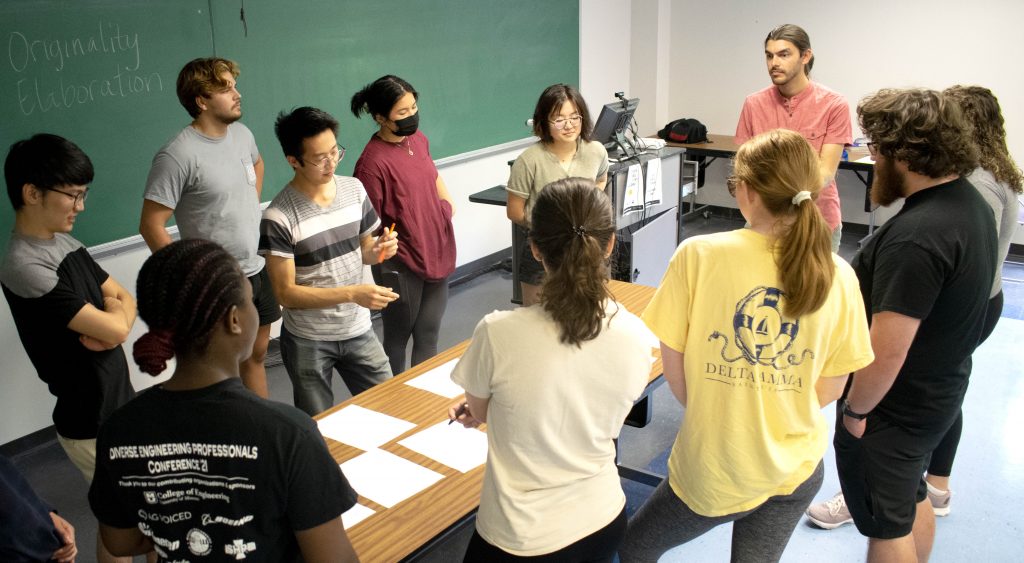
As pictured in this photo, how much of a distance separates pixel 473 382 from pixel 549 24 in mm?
4721

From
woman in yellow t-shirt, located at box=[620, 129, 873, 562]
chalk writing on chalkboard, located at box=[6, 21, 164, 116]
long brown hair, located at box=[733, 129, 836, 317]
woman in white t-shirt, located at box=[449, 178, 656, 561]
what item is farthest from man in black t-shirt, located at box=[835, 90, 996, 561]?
chalk writing on chalkboard, located at box=[6, 21, 164, 116]

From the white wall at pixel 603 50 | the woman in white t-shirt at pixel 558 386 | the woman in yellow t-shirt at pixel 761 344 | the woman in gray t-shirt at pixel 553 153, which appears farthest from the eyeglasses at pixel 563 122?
the white wall at pixel 603 50

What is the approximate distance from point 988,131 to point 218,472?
2.15 meters

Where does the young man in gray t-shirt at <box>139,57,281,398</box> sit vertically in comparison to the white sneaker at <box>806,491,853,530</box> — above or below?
above

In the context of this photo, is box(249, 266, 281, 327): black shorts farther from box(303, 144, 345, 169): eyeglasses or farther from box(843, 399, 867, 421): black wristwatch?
box(843, 399, 867, 421): black wristwatch

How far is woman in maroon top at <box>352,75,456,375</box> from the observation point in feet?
9.97

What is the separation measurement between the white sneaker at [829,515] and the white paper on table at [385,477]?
153 cm

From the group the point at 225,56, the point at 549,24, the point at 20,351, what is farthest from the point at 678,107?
the point at 20,351

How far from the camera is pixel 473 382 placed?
1.47 meters

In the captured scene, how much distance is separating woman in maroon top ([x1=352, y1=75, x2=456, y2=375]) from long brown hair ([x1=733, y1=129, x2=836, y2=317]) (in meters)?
1.71

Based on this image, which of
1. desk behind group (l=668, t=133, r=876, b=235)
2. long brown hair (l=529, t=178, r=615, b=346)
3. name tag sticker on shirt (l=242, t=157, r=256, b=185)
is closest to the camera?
long brown hair (l=529, t=178, r=615, b=346)

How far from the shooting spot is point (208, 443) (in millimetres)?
1187

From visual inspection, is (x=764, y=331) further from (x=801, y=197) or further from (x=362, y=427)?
(x=362, y=427)

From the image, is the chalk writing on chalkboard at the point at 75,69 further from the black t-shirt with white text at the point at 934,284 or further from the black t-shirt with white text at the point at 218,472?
the black t-shirt with white text at the point at 934,284
